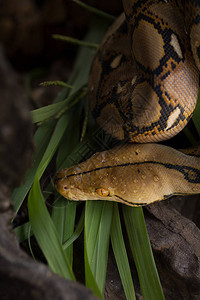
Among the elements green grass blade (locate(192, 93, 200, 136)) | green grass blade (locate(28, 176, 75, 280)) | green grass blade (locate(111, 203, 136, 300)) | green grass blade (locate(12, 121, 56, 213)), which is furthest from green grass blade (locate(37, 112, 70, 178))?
green grass blade (locate(192, 93, 200, 136))

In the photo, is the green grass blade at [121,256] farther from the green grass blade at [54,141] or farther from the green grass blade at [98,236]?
the green grass blade at [54,141]

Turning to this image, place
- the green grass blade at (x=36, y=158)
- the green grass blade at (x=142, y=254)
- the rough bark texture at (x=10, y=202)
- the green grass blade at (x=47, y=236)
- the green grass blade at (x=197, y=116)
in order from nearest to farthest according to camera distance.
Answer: the rough bark texture at (x=10, y=202) < the green grass blade at (x=47, y=236) < the green grass blade at (x=142, y=254) < the green grass blade at (x=36, y=158) < the green grass blade at (x=197, y=116)

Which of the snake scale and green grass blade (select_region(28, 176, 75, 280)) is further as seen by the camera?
the snake scale

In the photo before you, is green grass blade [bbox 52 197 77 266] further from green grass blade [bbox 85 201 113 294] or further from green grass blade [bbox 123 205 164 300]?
green grass blade [bbox 123 205 164 300]

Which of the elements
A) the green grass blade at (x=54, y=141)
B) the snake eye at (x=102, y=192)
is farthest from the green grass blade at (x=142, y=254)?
the green grass blade at (x=54, y=141)

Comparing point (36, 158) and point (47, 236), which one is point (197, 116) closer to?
point (36, 158)

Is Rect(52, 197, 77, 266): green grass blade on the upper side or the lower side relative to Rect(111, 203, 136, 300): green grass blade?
upper
